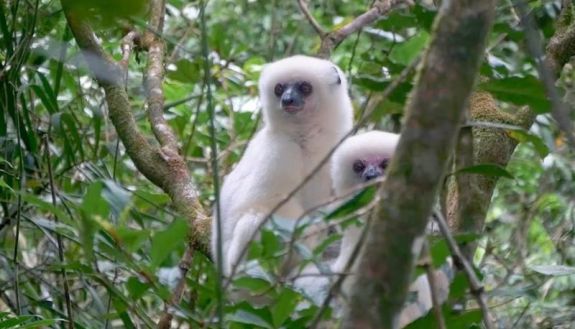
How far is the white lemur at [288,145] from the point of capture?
4.02 meters

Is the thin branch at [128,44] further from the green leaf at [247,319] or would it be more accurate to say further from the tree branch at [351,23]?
the green leaf at [247,319]

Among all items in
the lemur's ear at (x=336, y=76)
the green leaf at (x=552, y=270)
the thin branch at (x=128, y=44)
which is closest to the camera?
the green leaf at (x=552, y=270)

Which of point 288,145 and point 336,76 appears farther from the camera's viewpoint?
point 336,76

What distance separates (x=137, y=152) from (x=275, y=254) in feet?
6.45

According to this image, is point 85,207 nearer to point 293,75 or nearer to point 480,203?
point 480,203

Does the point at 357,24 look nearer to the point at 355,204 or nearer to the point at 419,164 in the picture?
the point at 355,204

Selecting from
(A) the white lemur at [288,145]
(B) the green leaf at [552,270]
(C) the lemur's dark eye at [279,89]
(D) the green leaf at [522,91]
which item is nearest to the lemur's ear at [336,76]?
(A) the white lemur at [288,145]

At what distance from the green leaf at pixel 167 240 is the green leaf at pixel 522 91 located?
0.76 metres

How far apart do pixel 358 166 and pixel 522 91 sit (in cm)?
168

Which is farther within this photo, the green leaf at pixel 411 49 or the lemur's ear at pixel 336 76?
the lemur's ear at pixel 336 76

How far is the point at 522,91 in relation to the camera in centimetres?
214

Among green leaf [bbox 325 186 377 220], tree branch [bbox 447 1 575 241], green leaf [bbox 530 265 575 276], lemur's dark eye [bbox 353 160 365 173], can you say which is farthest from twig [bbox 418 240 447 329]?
lemur's dark eye [bbox 353 160 365 173]

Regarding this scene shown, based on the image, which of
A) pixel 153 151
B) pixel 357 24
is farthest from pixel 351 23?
pixel 153 151

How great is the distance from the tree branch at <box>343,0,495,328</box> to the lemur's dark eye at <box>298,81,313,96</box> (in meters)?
2.89
